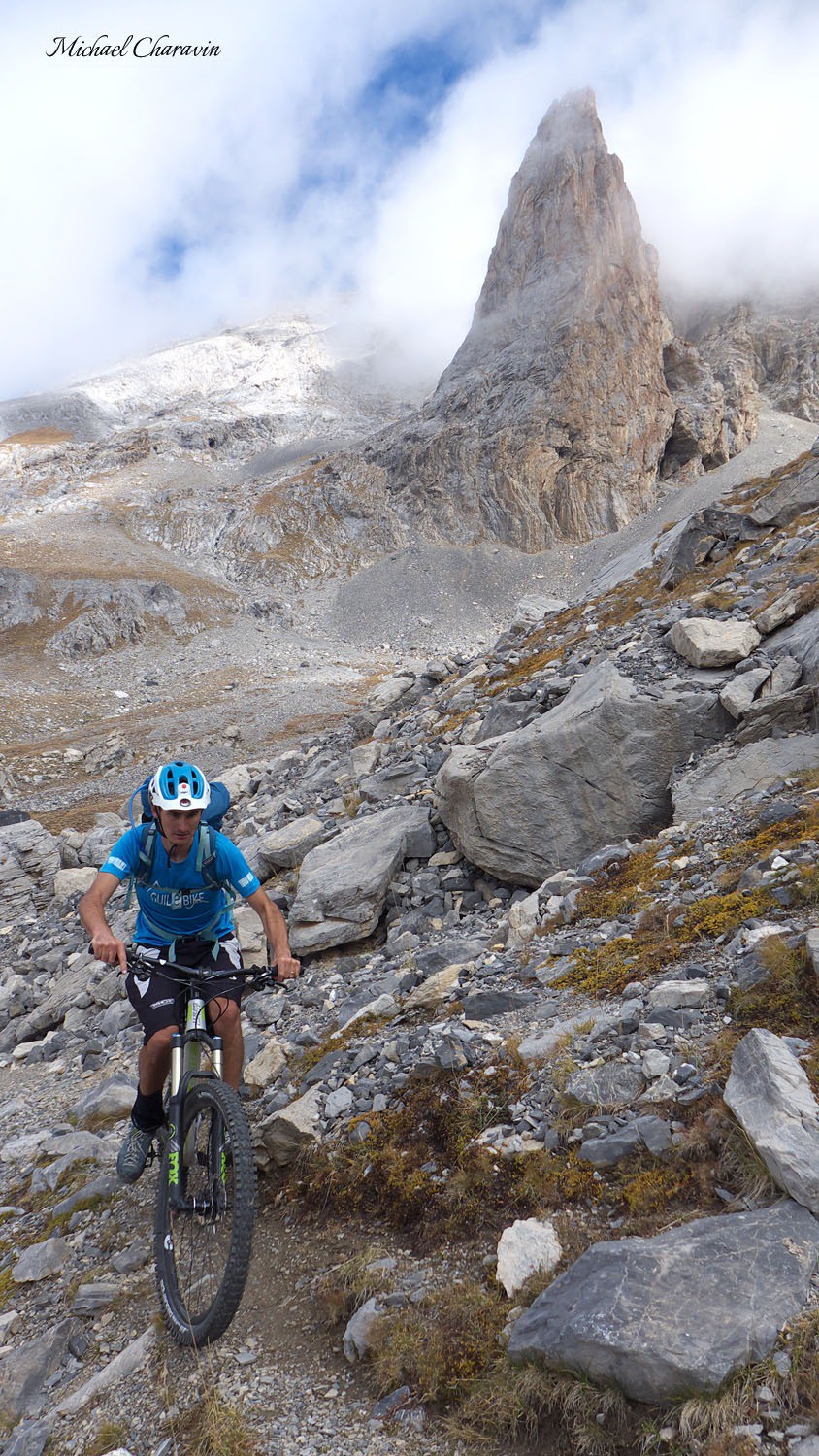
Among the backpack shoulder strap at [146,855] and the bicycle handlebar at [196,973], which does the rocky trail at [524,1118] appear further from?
the backpack shoulder strap at [146,855]

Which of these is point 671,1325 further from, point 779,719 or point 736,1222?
point 779,719

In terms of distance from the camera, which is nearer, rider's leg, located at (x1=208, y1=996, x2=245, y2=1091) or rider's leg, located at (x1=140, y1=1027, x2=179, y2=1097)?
rider's leg, located at (x1=140, y1=1027, x2=179, y2=1097)

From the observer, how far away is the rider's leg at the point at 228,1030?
5.48 m

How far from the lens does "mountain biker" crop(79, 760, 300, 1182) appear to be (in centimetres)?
523

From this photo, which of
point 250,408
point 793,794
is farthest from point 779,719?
point 250,408

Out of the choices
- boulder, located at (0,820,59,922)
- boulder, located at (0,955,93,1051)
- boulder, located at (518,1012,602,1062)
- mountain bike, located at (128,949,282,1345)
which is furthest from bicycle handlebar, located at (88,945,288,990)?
boulder, located at (0,820,59,922)

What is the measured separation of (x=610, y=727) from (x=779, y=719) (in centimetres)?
215

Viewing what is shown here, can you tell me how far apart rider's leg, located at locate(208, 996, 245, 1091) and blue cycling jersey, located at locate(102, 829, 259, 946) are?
0.57m

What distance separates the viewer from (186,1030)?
5.32 meters

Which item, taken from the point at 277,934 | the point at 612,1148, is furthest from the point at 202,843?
the point at 612,1148

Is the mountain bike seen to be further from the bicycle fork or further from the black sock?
the black sock

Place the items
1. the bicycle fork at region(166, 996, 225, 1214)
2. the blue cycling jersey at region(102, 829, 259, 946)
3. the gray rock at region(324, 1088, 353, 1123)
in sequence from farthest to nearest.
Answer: the gray rock at region(324, 1088, 353, 1123) → the blue cycling jersey at region(102, 829, 259, 946) → the bicycle fork at region(166, 996, 225, 1214)

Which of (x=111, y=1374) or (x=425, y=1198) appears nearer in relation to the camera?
(x=111, y=1374)

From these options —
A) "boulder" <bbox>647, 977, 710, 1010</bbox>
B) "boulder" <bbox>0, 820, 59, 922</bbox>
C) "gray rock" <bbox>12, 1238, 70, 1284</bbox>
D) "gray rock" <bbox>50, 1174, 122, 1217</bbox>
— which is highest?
"boulder" <bbox>647, 977, 710, 1010</bbox>
